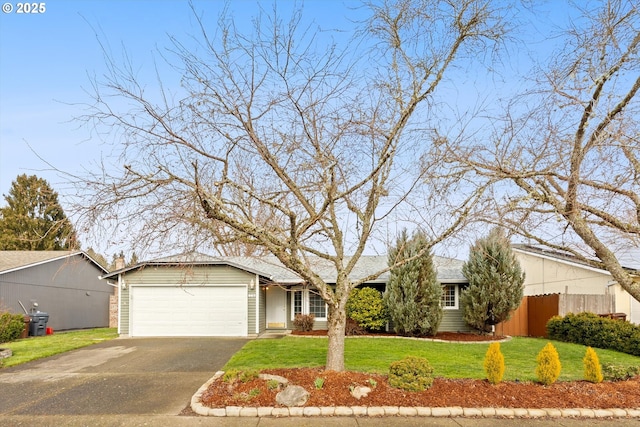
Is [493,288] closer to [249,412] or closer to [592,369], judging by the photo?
[592,369]

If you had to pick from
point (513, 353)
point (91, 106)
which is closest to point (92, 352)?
point (91, 106)

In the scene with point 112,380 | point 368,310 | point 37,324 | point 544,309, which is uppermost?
point 368,310

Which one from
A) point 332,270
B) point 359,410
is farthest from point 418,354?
point 332,270

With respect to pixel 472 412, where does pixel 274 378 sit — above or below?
above

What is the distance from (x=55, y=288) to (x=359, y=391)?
2030cm

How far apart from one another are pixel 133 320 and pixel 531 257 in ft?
58.2

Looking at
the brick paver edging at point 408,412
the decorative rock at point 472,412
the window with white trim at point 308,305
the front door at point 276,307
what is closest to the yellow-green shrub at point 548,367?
the brick paver edging at point 408,412

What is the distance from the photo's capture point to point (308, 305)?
1939cm

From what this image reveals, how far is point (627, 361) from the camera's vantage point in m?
11.2

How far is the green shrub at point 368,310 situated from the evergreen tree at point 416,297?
59 cm

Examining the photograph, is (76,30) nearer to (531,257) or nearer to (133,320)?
(133,320)

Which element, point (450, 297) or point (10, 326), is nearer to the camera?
point (10, 326)

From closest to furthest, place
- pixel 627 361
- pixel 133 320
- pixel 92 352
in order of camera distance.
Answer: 1. pixel 627 361
2. pixel 92 352
3. pixel 133 320

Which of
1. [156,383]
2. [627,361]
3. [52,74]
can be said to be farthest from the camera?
[627,361]
